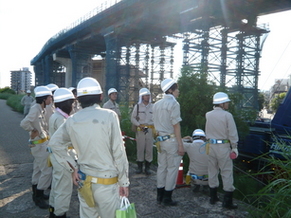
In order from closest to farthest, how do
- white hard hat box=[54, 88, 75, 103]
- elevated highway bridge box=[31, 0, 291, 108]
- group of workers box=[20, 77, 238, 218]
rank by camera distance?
group of workers box=[20, 77, 238, 218]
white hard hat box=[54, 88, 75, 103]
elevated highway bridge box=[31, 0, 291, 108]

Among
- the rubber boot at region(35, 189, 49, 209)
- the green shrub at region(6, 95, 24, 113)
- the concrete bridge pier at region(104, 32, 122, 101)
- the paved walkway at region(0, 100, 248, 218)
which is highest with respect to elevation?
the concrete bridge pier at region(104, 32, 122, 101)

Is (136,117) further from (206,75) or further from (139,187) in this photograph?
(206,75)

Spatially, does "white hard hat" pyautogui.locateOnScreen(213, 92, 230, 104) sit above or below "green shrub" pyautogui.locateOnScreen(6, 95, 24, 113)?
above

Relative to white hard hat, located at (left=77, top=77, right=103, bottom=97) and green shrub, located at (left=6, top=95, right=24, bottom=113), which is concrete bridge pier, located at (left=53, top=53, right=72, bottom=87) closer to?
green shrub, located at (left=6, top=95, right=24, bottom=113)

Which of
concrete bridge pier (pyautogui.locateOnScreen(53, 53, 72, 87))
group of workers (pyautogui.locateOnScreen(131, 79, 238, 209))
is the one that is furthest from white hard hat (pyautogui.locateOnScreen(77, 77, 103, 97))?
concrete bridge pier (pyautogui.locateOnScreen(53, 53, 72, 87))

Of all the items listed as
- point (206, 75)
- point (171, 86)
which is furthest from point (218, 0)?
point (171, 86)

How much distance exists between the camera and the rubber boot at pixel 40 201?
440 centimetres

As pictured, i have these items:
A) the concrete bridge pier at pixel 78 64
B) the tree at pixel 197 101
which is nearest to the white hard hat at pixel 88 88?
the tree at pixel 197 101

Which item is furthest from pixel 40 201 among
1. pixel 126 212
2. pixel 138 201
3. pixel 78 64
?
pixel 78 64

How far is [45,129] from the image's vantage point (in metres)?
4.87

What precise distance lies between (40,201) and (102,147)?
2671mm

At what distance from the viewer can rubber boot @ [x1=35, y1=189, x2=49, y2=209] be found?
4.40 metres

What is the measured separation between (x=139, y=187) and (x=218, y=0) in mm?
20091

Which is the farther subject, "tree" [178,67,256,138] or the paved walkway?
"tree" [178,67,256,138]
